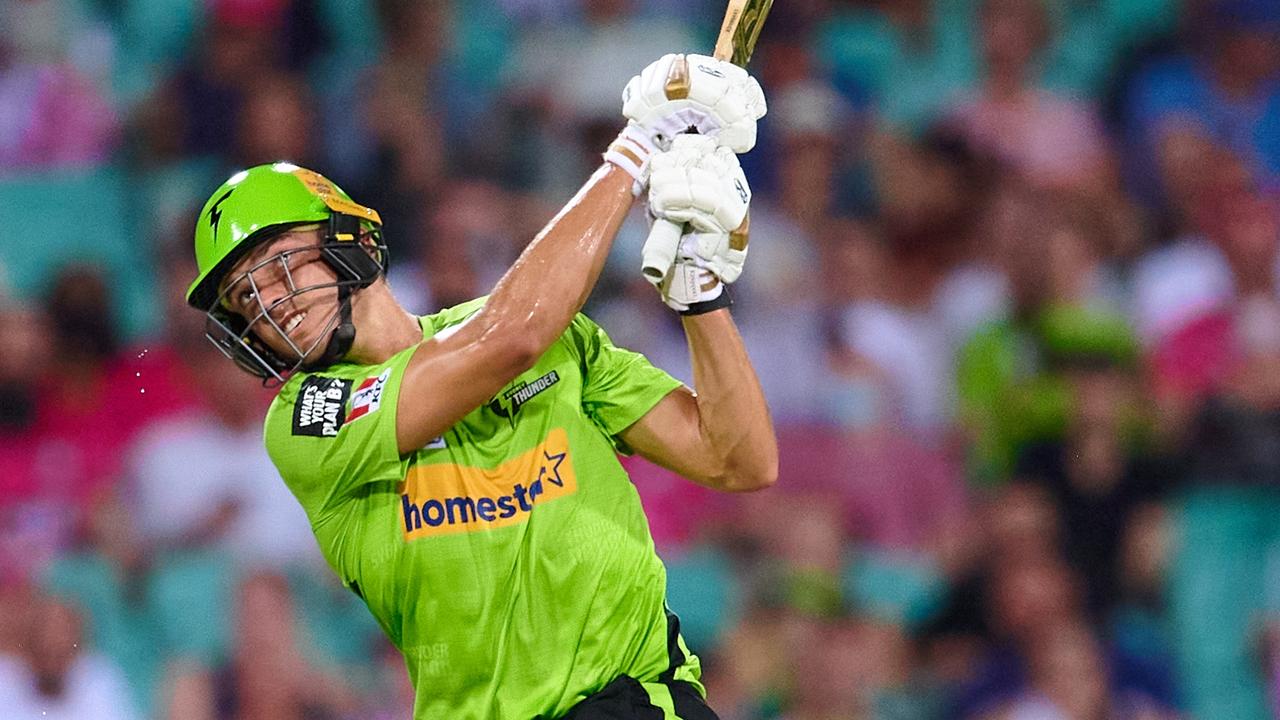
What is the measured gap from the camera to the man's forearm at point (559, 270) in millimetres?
3551

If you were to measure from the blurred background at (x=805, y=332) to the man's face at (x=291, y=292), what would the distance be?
324cm

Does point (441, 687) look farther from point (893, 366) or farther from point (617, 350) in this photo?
point (893, 366)

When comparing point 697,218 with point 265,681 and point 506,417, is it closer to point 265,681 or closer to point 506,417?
point 506,417

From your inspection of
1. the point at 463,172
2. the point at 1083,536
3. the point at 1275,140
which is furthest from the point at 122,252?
the point at 1275,140

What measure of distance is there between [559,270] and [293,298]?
0.72m

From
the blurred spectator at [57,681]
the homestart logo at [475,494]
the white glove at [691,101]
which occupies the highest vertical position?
the white glove at [691,101]

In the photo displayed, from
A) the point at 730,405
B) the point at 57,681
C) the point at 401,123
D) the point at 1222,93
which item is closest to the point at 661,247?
the point at 730,405

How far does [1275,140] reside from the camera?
25.0 feet

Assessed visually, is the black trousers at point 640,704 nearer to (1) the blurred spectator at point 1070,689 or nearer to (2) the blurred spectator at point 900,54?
(1) the blurred spectator at point 1070,689

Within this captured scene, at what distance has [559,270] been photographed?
3582mm

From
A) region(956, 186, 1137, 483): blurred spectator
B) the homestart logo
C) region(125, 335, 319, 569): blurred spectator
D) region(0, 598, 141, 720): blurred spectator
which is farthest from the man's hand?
region(0, 598, 141, 720): blurred spectator

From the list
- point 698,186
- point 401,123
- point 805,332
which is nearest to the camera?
point 698,186

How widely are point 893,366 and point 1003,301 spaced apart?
610 mm

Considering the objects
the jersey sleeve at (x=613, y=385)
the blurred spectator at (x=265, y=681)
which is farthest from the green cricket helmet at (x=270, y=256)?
the blurred spectator at (x=265, y=681)
